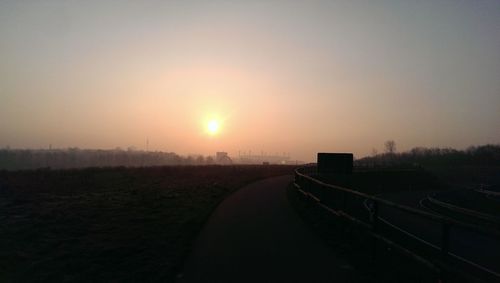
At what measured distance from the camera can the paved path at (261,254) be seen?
8516 mm

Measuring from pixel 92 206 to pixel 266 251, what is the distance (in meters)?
11.5

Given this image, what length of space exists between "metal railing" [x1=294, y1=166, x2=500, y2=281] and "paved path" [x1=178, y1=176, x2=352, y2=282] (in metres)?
1.07

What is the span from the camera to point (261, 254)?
10.3 meters

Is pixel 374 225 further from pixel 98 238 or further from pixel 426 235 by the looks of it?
pixel 426 235

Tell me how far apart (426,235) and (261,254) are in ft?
43.3

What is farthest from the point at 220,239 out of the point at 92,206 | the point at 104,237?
the point at 92,206

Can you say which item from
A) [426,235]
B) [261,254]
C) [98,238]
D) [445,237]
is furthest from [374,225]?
[426,235]

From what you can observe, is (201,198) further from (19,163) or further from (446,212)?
(19,163)

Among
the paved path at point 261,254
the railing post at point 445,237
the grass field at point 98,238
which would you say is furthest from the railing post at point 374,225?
the grass field at point 98,238

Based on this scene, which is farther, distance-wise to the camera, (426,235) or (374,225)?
(426,235)

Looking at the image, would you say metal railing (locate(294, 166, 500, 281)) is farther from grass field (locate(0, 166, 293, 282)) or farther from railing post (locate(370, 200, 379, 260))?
grass field (locate(0, 166, 293, 282))

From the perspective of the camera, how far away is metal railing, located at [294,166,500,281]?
6.51 metres

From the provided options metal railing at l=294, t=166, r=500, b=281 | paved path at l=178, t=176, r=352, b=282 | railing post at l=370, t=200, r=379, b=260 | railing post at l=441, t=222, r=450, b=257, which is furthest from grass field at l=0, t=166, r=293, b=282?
railing post at l=441, t=222, r=450, b=257

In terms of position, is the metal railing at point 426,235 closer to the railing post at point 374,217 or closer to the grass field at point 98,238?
the railing post at point 374,217
